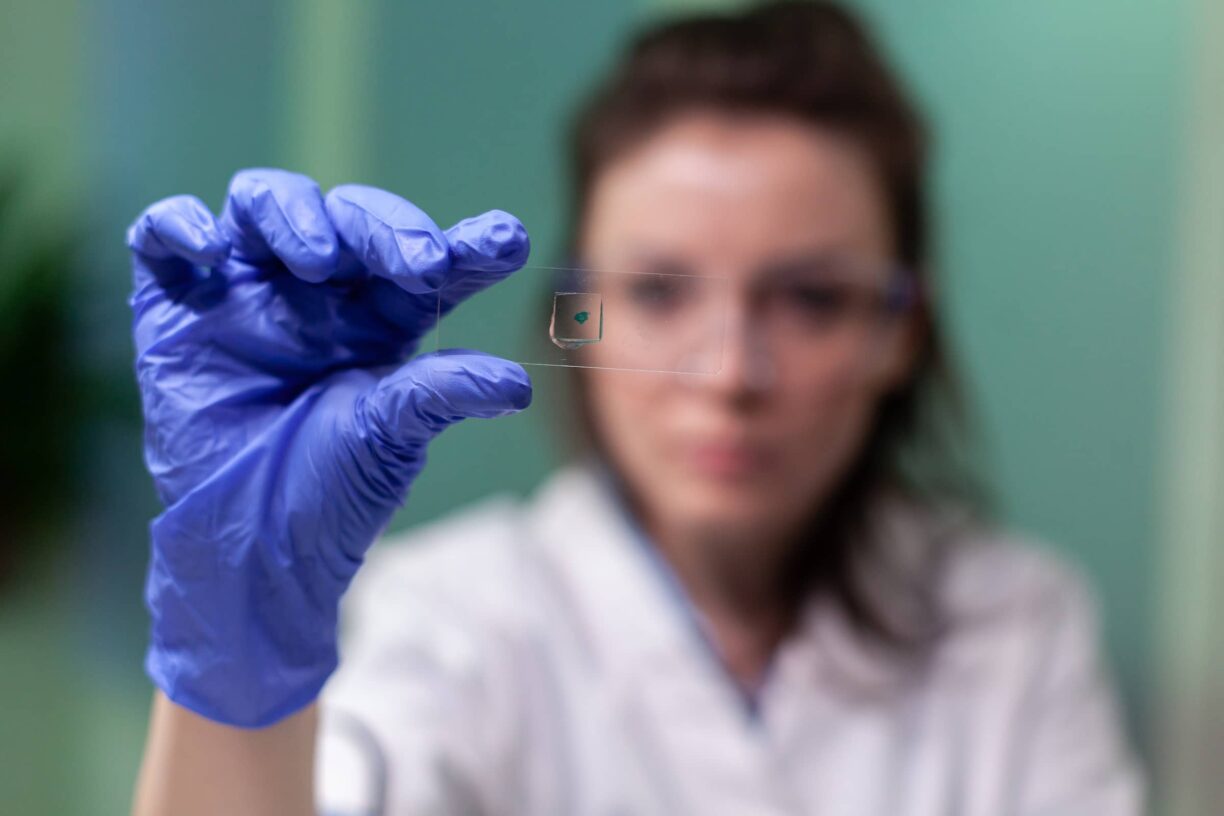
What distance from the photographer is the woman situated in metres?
0.78

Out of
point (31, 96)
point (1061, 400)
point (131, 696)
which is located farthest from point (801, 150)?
point (131, 696)

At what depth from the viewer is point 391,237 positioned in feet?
2.40

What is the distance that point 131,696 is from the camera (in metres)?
1.94

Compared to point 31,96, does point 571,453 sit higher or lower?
lower

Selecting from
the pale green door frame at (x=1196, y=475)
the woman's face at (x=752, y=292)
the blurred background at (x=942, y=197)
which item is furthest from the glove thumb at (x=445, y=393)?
the pale green door frame at (x=1196, y=475)

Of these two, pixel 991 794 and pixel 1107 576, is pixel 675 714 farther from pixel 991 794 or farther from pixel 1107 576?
pixel 1107 576

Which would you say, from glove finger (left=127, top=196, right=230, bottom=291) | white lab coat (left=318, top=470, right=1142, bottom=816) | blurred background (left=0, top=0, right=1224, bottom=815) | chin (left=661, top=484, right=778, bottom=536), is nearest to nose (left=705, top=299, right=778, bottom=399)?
chin (left=661, top=484, right=778, bottom=536)

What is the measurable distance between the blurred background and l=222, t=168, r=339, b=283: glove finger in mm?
1061

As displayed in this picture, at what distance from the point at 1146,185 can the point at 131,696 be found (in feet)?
7.18

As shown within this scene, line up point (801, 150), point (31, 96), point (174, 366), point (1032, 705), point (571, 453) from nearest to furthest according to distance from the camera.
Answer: point (174, 366), point (801, 150), point (1032, 705), point (571, 453), point (31, 96)

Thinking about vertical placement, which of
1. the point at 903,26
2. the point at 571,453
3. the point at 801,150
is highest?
the point at 903,26

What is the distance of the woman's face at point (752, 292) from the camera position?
1133 mm

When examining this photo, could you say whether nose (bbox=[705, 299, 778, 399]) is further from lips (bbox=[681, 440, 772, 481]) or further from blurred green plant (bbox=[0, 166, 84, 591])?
blurred green plant (bbox=[0, 166, 84, 591])

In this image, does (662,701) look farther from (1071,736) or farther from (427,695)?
(1071,736)
